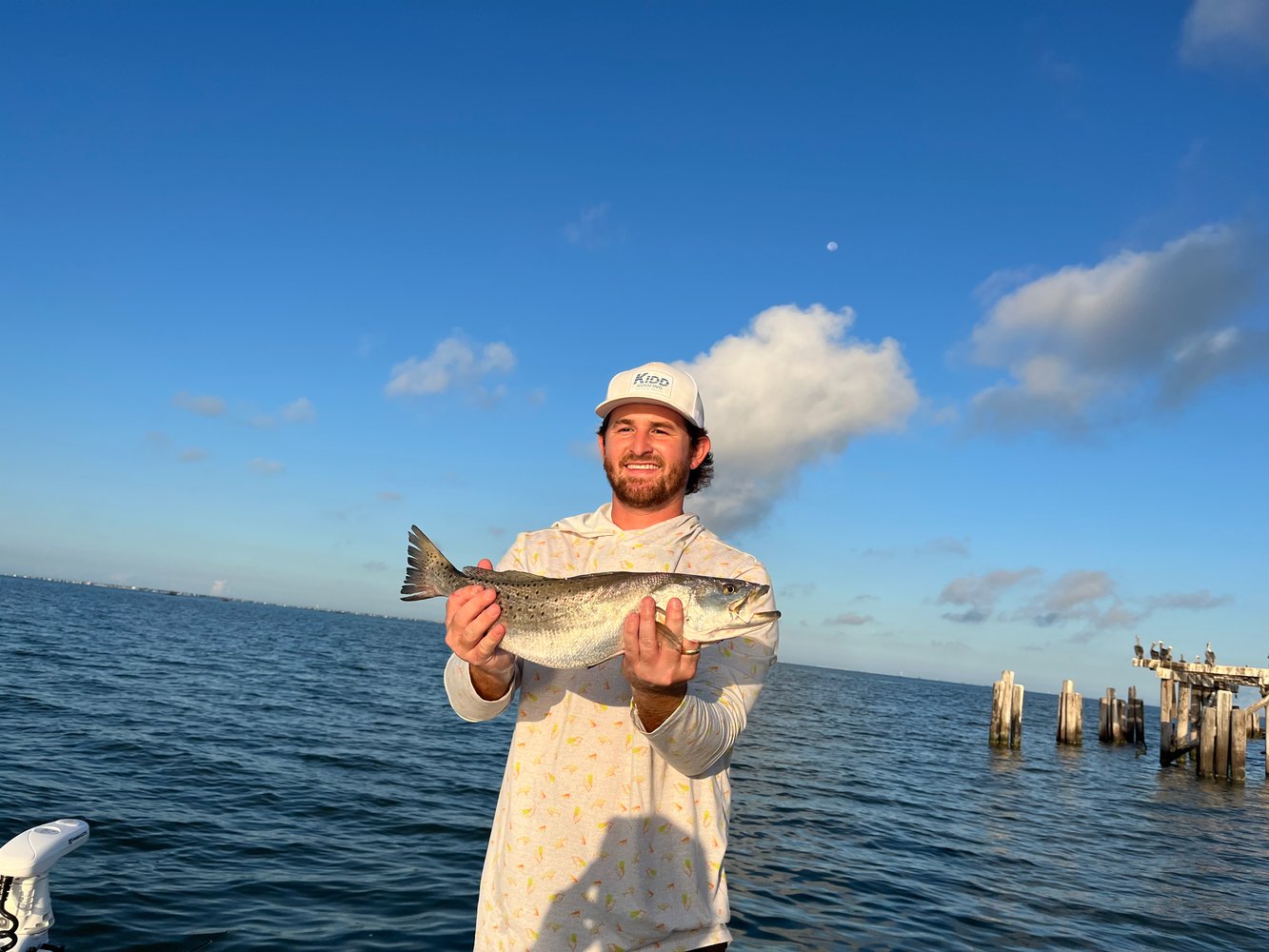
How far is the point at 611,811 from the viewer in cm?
356

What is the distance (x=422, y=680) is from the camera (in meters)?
48.3

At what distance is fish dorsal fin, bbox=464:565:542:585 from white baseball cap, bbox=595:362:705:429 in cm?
101

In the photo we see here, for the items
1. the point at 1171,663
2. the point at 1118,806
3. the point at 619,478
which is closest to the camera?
the point at 619,478

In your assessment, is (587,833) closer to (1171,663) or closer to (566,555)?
(566,555)

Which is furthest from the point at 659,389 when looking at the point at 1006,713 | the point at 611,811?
the point at 1006,713

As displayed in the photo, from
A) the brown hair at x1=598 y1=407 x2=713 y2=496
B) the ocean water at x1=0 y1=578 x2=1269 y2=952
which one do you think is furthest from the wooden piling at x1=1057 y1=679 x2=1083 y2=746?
the brown hair at x1=598 y1=407 x2=713 y2=496

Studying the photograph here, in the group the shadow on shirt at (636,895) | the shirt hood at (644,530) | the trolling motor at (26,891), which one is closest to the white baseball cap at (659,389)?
the shirt hood at (644,530)

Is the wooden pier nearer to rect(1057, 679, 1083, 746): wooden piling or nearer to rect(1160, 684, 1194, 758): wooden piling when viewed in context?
rect(1160, 684, 1194, 758): wooden piling

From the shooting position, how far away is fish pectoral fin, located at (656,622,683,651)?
337cm

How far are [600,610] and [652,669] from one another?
0.56 m

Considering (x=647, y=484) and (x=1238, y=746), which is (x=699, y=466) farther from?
(x=1238, y=746)

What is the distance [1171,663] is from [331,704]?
3823cm

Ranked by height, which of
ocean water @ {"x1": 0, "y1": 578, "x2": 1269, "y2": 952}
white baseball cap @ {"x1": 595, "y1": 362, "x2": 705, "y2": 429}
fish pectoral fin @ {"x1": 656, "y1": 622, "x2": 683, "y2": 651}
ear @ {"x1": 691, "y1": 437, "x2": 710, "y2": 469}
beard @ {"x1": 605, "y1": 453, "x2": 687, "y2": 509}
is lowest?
ocean water @ {"x1": 0, "y1": 578, "x2": 1269, "y2": 952}

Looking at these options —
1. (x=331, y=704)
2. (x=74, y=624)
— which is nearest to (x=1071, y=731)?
(x=331, y=704)
